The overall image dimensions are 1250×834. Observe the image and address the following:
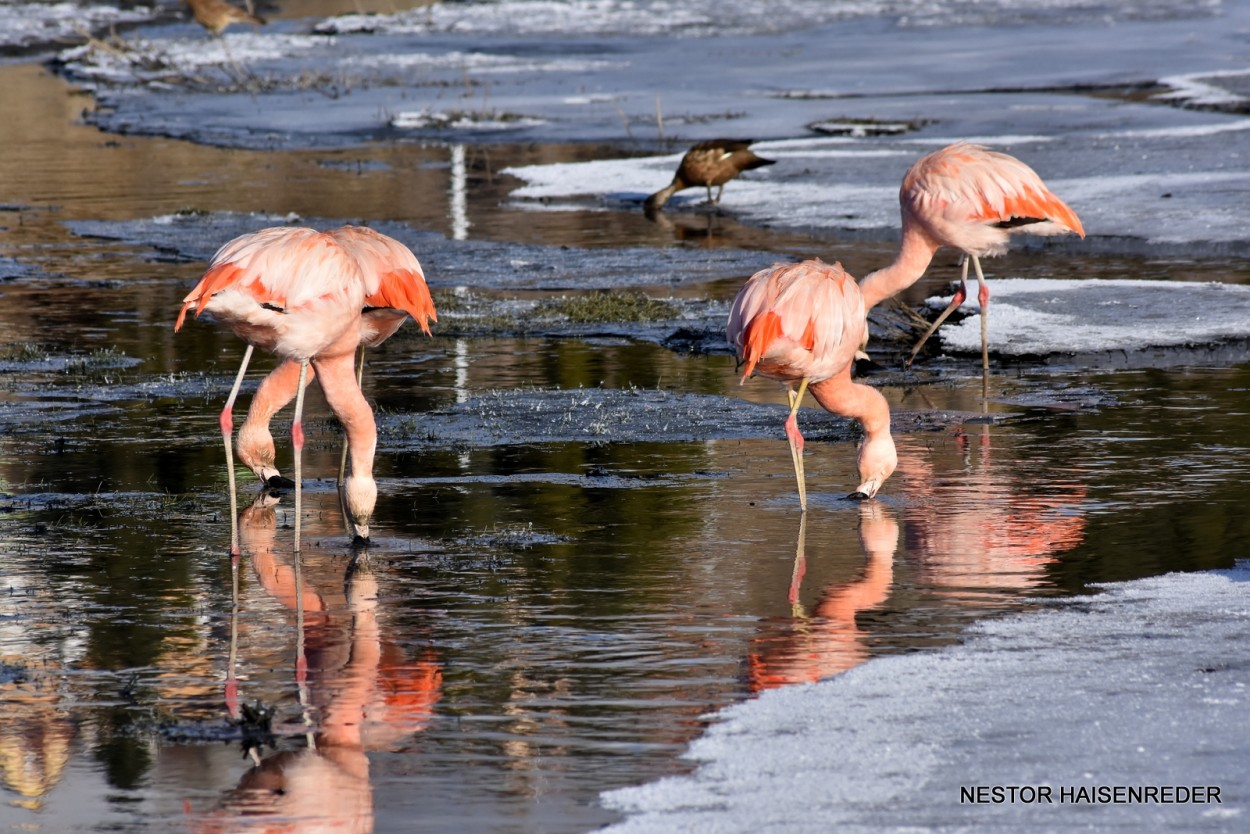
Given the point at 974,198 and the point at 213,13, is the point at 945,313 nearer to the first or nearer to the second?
the point at 974,198

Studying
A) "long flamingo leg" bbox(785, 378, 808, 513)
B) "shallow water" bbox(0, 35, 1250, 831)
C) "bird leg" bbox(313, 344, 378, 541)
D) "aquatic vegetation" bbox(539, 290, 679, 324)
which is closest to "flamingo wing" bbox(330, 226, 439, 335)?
"bird leg" bbox(313, 344, 378, 541)

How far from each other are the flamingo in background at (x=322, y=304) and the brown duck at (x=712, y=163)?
33.4 ft

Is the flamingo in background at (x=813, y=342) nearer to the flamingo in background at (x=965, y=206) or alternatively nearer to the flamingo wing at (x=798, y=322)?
the flamingo wing at (x=798, y=322)

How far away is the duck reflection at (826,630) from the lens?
16.9ft

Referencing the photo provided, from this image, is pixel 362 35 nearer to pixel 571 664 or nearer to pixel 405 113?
pixel 405 113

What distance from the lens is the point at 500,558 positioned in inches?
255

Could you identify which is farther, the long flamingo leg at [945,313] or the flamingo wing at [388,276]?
the long flamingo leg at [945,313]

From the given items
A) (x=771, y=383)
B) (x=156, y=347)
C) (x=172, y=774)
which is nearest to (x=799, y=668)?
(x=172, y=774)

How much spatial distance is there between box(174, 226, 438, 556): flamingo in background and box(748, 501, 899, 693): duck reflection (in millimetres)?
1787

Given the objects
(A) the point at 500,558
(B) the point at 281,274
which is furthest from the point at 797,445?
Result: (B) the point at 281,274

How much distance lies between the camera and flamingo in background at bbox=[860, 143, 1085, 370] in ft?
31.6

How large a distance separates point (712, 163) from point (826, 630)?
39.7ft

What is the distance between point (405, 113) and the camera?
26.9 m

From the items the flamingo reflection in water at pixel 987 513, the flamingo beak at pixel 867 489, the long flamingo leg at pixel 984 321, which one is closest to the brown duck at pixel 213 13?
the long flamingo leg at pixel 984 321
